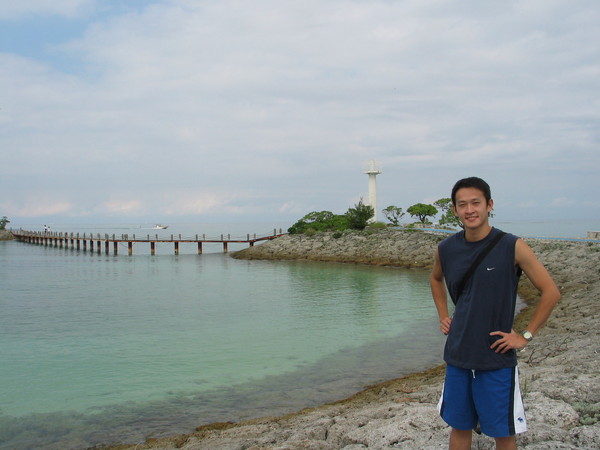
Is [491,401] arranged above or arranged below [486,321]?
below

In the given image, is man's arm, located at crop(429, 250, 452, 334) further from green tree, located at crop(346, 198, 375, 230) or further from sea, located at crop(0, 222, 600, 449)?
green tree, located at crop(346, 198, 375, 230)

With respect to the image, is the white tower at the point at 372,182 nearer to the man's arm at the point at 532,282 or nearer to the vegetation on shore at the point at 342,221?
the vegetation on shore at the point at 342,221

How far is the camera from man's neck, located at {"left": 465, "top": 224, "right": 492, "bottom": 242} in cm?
340

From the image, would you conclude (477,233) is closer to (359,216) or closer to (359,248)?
(359,248)

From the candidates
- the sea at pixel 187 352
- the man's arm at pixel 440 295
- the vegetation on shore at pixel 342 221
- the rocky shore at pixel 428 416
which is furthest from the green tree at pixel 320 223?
the man's arm at pixel 440 295

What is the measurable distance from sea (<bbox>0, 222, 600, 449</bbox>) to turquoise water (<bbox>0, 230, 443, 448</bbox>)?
1.7 inches

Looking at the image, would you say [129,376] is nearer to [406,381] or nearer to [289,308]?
[406,381]

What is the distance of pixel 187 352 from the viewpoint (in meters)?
13.9

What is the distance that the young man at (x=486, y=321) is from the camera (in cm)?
329

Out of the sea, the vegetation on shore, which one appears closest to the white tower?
the vegetation on shore

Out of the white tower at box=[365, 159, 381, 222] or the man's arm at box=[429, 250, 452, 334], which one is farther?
the white tower at box=[365, 159, 381, 222]

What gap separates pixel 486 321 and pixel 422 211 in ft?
208

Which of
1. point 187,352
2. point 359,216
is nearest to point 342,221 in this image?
point 359,216

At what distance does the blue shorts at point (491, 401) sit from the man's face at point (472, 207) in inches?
39.6
